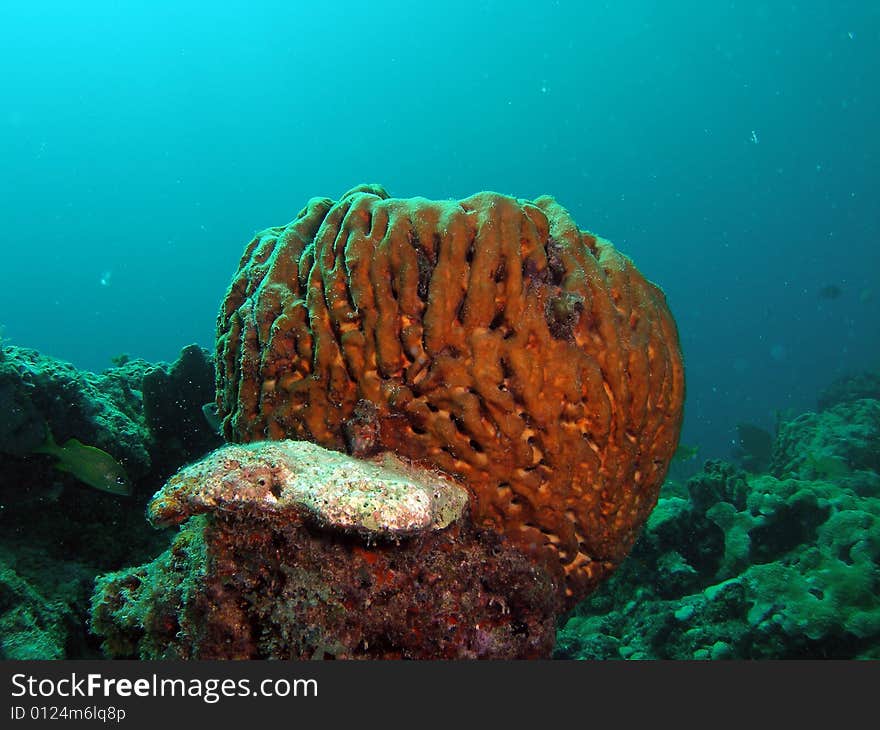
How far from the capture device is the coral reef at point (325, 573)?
2084 mm

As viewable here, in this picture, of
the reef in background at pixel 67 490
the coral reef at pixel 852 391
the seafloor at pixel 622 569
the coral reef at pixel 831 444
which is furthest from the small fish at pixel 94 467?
the coral reef at pixel 852 391

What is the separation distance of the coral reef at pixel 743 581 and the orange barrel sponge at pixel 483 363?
12.1 ft

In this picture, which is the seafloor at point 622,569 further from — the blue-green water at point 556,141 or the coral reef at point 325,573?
the blue-green water at point 556,141

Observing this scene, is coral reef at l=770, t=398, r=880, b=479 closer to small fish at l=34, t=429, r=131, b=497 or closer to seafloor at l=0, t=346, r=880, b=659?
seafloor at l=0, t=346, r=880, b=659

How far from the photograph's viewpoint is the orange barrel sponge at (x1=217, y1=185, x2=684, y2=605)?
2.84 meters

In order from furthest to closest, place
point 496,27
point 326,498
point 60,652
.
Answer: point 496,27
point 60,652
point 326,498

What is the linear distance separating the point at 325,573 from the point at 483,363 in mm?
1272

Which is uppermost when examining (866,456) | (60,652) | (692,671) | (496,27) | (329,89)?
(329,89)

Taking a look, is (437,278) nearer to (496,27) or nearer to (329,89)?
(496,27)

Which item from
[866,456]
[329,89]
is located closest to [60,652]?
[866,456]

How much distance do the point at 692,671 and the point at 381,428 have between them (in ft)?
6.22

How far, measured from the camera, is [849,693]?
251 cm

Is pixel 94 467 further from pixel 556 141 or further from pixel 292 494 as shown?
pixel 556 141

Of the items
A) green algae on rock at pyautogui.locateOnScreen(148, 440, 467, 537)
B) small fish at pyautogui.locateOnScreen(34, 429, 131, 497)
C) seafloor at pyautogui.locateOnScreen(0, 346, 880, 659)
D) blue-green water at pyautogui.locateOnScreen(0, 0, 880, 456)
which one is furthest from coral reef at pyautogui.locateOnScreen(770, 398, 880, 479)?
blue-green water at pyautogui.locateOnScreen(0, 0, 880, 456)
